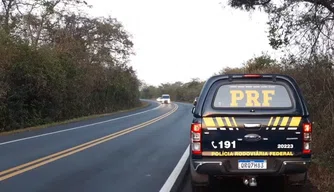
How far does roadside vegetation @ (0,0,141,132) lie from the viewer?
912 inches

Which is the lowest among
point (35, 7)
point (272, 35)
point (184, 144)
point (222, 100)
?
point (184, 144)

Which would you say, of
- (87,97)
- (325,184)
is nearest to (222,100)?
(325,184)

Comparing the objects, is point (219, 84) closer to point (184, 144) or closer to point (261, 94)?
point (261, 94)

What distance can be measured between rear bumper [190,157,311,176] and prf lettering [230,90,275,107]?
809 millimetres

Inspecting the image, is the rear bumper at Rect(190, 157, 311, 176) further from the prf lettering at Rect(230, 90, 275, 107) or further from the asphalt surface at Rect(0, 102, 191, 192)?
the asphalt surface at Rect(0, 102, 191, 192)

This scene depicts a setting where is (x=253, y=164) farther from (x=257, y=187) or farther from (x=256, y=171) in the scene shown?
(x=257, y=187)

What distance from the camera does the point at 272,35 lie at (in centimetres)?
1503

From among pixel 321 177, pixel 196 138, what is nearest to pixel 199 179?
pixel 196 138

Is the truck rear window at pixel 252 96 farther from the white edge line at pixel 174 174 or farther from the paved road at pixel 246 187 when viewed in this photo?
the white edge line at pixel 174 174

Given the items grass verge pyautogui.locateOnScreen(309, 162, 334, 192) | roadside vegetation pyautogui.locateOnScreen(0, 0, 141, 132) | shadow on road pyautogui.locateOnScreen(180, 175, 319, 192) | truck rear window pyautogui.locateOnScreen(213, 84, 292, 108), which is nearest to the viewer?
truck rear window pyautogui.locateOnScreen(213, 84, 292, 108)

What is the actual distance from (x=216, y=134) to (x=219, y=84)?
0.86m

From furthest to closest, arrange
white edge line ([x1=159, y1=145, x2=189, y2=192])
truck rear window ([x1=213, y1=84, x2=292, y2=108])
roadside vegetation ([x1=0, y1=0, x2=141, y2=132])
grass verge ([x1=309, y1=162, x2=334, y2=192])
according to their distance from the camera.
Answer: roadside vegetation ([x1=0, y1=0, x2=141, y2=132]) < white edge line ([x1=159, y1=145, x2=189, y2=192]) < grass verge ([x1=309, y1=162, x2=334, y2=192]) < truck rear window ([x1=213, y1=84, x2=292, y2=108])

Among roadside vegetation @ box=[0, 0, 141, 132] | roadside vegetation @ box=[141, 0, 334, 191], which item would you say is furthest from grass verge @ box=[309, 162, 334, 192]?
roadside vegetation @ box=[0, 0, 141, 132]

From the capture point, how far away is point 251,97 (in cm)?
694
